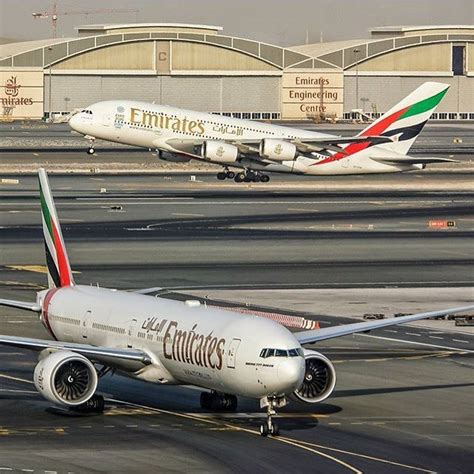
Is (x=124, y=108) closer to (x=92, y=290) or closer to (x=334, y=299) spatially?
(x=334, y=299)

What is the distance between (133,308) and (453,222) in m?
65.8

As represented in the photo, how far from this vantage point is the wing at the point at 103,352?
46125 mm

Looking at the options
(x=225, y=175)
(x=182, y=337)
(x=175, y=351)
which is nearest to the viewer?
(x=182, y=337)

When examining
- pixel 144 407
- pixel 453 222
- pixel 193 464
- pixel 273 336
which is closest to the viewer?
pixel 193 464

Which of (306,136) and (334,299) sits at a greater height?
(306,136)

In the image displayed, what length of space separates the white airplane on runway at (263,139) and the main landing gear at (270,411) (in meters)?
94.3

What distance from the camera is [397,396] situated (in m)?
50.8

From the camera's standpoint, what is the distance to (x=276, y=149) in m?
139

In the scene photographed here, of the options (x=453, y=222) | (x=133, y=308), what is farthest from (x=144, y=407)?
(x=453, y=222)

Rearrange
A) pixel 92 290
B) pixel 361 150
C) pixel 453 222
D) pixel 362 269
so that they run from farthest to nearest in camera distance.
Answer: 1. pixel 361 150
2. pixel 453 222
3. pixel 362 269
4. pixel 92 290

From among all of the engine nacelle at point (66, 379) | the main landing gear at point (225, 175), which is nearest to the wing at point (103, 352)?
the engine nacelle at point (66, 379)

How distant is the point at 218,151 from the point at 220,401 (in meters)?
91.4

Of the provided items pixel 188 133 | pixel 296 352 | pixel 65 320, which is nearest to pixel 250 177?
pixel 188 133

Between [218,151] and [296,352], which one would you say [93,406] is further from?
[218,151]
